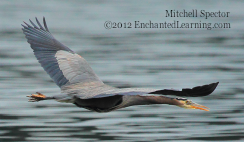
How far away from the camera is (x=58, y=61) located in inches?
351

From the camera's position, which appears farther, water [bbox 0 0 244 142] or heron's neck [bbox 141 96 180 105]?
water [bbox 0 0 244 142]

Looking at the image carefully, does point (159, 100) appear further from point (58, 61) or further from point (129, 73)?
point (129, 73)

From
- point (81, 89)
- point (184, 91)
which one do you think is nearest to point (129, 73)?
point (81, 89)

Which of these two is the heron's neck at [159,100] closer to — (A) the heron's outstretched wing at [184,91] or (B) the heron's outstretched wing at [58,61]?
(A) the heron's outstretched wing at [184,91]

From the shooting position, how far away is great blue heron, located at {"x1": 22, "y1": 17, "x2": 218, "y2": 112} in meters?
7.24

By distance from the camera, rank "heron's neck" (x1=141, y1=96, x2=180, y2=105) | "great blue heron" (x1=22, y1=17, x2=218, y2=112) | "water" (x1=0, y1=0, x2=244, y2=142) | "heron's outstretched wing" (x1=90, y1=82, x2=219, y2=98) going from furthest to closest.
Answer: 1. "water" (x1=0, y1=0, x2=244, y2=142)
2. "heron's neck" (x1=141, y1=96, x2=180, y2=105)
3. "great blue heron" (x1=22, y1=17, x2=218, y2=112)
4. "heron's outstretched wing" (x1=90, y1=82, x2=219, y2=98)

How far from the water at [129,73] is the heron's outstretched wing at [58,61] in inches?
40.0

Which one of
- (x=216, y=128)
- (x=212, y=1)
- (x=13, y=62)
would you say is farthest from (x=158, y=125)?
(x=212, y=1)

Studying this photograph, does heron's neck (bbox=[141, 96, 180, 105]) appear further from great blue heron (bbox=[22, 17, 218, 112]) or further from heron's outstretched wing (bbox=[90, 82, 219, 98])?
heron's outstretched wing (bbox=[90, 82, 219, 98])

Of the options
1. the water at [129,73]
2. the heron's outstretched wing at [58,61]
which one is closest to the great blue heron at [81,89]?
the heron's outstretched wing at [58,61]

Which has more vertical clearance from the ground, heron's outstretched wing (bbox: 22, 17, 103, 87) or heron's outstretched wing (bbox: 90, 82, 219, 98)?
heron's outstretched wing (bbox: 22, 17, 103, 87)

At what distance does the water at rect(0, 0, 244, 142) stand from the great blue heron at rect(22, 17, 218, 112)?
1.04m

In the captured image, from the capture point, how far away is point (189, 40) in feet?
70.1

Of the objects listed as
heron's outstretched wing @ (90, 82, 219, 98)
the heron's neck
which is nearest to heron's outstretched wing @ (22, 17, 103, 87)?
the heron's neck
